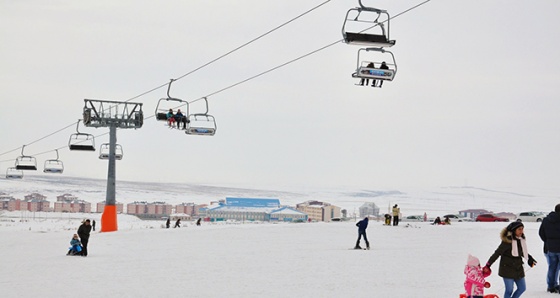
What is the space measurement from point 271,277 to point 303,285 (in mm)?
1566

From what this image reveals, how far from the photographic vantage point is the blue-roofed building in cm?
14850

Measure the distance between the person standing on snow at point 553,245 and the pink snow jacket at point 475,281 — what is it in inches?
101

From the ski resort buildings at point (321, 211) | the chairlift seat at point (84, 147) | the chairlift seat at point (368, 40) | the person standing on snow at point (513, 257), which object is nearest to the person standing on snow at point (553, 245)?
the person standing on snow at point (513, 257)

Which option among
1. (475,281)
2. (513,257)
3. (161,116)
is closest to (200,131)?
(161,116)

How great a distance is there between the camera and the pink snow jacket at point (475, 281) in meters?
11.2

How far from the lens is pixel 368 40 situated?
45.4 feet

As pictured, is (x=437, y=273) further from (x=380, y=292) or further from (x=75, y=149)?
(x=75, y=149)

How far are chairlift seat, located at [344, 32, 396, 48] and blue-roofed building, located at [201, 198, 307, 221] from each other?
422 feet

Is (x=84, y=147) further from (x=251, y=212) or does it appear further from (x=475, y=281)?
(x=251, y=212)

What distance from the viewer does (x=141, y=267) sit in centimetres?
1969

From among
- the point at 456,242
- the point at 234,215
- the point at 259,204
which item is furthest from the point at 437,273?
the point at 259,204

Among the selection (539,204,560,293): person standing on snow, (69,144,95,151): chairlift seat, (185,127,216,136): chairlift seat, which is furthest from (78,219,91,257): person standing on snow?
(69,144,95,151): chairlift seat

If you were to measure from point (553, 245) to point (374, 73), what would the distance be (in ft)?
17.8

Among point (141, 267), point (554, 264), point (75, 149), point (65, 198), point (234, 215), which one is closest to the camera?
point (554, 264)
